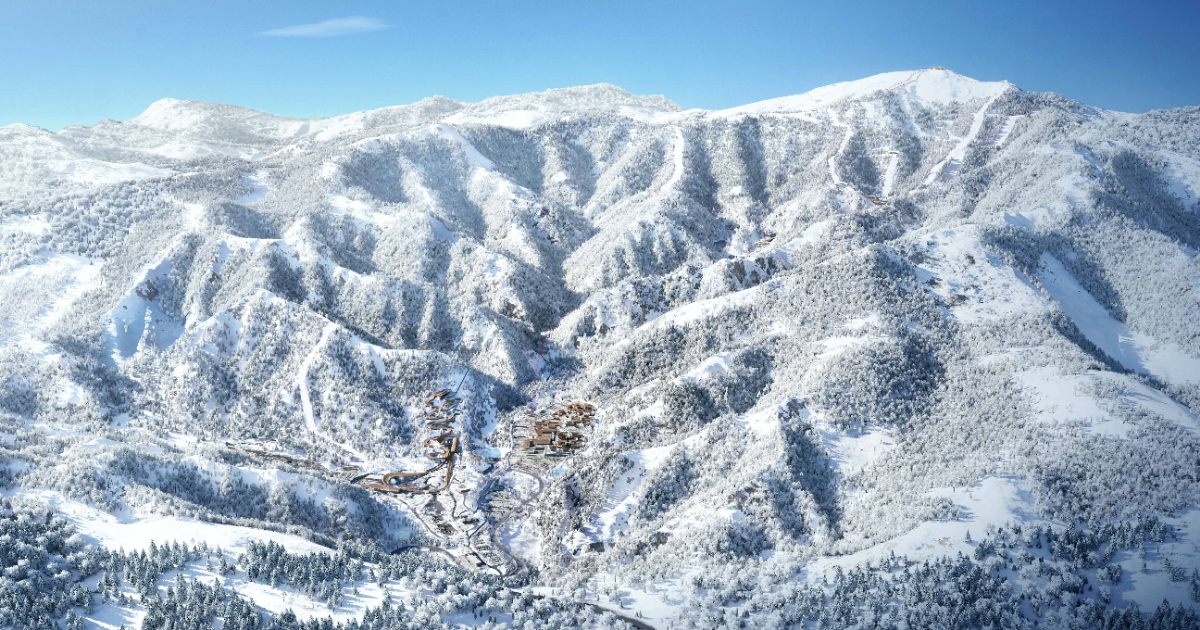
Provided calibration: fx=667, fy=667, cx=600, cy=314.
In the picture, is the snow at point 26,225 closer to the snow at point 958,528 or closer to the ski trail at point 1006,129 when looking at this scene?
the snow at point 958,528

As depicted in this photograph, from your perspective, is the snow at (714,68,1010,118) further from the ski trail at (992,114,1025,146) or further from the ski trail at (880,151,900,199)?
the ski trail at (880,151,900,199)

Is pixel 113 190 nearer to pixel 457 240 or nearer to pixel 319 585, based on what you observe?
pixel 457 240

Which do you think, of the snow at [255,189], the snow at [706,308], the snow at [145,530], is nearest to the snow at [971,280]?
the snow at [706,308]

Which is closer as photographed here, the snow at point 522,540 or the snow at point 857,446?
the snow at point 857,446

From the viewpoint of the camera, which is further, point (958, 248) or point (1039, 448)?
point (958, 248)

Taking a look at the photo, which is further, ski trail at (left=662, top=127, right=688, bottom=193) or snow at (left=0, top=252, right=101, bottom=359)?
ski trail at (left=662, top=127, right=688, bottom=193)

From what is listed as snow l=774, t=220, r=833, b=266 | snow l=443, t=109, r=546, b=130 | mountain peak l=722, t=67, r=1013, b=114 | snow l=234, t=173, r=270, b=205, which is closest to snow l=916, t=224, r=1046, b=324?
snow l=774, t=220, r=833, b=266

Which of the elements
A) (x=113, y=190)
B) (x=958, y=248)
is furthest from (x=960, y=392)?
(x=113, y=190)
